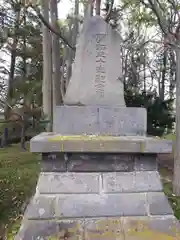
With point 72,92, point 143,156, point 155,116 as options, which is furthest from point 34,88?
point 143,156

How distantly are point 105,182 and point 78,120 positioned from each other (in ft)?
1.83

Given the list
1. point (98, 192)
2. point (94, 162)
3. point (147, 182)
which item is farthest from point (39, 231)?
point (147, 182)

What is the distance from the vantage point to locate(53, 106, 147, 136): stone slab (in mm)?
2410

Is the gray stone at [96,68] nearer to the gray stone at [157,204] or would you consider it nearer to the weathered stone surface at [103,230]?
the gray stone at [157,204]

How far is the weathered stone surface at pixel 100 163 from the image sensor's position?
2.16 metres

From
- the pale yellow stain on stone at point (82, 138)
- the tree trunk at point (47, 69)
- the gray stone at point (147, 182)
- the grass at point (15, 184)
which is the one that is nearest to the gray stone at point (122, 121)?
the pale yellow stain on stone at point (82, 138)

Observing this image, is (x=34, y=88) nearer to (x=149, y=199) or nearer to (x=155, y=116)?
(x=155, y=116)

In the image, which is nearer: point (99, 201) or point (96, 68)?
point (99, 201)

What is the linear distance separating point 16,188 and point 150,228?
4392mm

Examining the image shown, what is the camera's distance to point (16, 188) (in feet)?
19.8

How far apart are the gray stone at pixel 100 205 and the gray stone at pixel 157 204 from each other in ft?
0.15

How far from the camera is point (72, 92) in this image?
2723mm

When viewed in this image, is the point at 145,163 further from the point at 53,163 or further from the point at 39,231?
the point at 39,231

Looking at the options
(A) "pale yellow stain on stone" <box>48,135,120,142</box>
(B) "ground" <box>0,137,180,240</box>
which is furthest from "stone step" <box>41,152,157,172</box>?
(B) "ground" <box>0,137,180,240</box>
